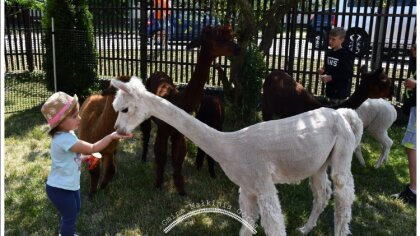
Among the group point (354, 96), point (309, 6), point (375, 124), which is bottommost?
point (375, 124)

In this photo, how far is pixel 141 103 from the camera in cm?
273

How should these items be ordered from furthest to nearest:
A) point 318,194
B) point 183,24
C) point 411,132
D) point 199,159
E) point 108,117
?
point 183,24 → point 199,159 → point 411,132 → point 108,117 → point 318,194

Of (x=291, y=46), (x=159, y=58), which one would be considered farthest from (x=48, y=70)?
(x=291, y=46)

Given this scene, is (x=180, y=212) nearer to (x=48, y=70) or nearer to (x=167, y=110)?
(x=167, y=110)

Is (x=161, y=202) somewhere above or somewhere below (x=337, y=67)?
below

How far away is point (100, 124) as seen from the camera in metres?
3.79

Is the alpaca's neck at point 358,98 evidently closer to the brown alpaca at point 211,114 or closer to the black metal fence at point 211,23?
the brown alpaca at point 211,114

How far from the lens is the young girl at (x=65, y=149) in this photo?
2.73m

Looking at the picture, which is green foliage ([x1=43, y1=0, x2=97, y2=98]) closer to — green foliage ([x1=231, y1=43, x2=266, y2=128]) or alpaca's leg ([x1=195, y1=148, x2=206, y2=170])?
green foliage ([x1=231, y1=43, x2=266, y2=128])

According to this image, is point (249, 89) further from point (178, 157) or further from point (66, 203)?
point (66, 203)

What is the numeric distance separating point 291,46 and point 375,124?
346cm

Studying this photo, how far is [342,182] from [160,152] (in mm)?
2040

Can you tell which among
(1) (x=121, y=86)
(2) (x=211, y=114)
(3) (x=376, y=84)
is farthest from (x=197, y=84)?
(3) (x=376, y=84)

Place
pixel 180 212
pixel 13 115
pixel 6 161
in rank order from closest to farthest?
pixel 180 212
pixel 6 161
pixel 13 115
